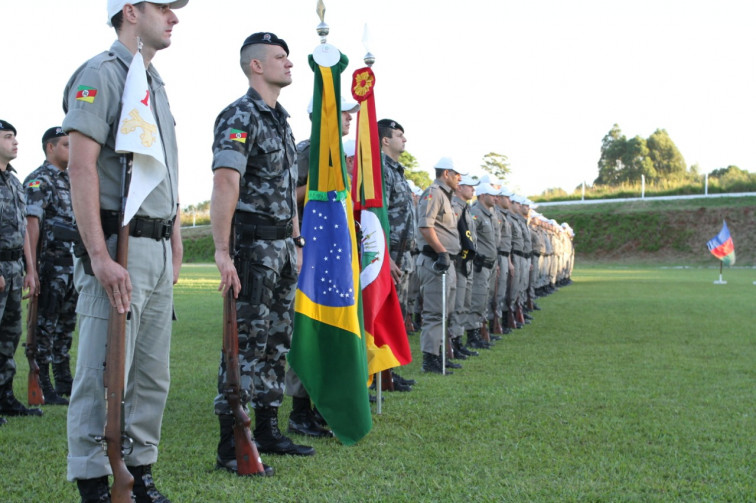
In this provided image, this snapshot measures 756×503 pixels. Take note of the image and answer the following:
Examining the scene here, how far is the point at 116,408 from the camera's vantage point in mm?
2789

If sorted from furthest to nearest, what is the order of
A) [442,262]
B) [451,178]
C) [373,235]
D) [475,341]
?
[475,341] < [451,178] < [442,262] < [373,235]

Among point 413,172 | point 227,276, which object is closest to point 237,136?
point 227,276

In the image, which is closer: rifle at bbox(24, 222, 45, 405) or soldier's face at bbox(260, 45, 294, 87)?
soldier's face at bbox(260, 45, 294, 87)

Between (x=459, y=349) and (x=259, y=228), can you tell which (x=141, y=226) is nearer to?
(x=259, y=228)

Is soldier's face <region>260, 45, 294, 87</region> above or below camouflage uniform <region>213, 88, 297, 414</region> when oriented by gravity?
above

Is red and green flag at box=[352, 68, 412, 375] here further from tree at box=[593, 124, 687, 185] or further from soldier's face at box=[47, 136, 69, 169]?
tree at box=[593, 124, 687, 185]

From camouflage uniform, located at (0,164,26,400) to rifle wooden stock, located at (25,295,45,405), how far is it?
30 cm

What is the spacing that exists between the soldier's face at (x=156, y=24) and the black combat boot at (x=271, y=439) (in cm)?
216

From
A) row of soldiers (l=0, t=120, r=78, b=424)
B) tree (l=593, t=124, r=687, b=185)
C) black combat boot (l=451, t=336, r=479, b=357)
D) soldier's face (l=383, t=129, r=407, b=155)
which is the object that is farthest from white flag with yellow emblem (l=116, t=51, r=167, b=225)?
tree (l=593, t=124, r=687, b=185)

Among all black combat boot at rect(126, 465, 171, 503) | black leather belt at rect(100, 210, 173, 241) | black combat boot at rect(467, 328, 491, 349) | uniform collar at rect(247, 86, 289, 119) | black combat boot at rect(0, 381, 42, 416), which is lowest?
black combat boot at rect(467, 328, 491, 349)

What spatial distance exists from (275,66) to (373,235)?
6.11 ft

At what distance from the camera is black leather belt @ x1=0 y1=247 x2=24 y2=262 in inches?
206

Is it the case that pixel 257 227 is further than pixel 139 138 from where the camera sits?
Yes

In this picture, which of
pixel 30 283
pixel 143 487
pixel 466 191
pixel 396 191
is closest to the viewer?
pixel 143 487
